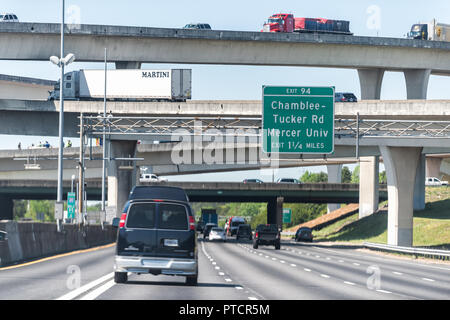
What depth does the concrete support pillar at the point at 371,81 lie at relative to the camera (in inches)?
2542

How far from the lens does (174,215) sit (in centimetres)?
2009

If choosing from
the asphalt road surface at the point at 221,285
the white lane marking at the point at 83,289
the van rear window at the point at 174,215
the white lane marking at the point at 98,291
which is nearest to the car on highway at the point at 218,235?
the asphalt road surface at the point at 221,285

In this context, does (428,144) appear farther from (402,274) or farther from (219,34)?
(402,274)

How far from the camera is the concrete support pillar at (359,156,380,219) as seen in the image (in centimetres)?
7575

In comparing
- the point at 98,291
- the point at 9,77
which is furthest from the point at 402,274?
the point at 9,77

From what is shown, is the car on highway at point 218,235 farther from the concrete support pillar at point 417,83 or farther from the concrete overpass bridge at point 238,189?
the concrete support pillar at point 417,83

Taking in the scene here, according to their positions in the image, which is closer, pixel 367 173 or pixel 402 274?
pixel 402 274

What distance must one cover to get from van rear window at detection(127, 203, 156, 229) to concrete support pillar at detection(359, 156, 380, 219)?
53799 mm

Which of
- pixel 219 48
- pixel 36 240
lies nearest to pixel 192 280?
pixel 36 240

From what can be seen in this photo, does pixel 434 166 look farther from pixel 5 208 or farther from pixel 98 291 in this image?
pixel 98 291

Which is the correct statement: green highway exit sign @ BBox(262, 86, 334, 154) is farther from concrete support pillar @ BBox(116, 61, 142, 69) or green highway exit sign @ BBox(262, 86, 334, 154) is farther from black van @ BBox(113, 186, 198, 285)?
black van @ BBox(113, 186, 198, 285)

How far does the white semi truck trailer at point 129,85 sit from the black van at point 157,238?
4012 cm
